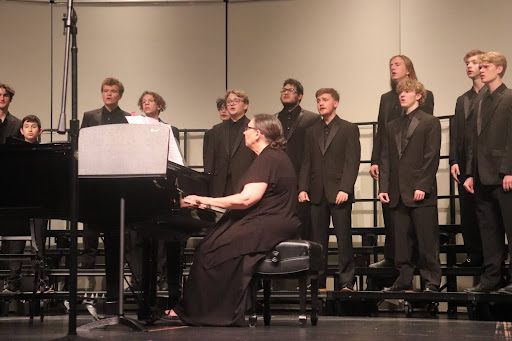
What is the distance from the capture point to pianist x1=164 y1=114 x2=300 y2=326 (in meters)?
5.16

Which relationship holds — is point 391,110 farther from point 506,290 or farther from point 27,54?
point 27,54

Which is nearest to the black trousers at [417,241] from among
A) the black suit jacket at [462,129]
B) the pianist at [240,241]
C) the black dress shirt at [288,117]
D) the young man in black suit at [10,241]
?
the black suit jacket at [462,129]

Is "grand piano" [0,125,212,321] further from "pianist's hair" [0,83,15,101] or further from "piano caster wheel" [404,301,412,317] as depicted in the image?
"pianist's hair" [0,83,15,101]

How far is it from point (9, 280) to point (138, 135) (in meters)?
3.34

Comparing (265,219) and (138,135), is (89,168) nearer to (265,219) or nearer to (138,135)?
(138,135)

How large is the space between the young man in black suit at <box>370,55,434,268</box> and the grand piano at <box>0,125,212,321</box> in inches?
101

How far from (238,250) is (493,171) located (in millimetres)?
2166

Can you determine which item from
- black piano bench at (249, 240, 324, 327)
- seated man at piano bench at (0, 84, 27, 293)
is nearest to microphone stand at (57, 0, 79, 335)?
black piano bench at (249, 240, 324, 327)

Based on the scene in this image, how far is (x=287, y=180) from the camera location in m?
5.36

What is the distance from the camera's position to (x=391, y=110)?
283 inches

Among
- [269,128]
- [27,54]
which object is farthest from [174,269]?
[27,54]

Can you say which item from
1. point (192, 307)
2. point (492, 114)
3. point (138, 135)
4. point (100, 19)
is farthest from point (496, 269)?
point (100, 19)

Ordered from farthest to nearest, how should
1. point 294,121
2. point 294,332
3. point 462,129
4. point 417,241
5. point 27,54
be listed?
point 27,54, point 294,121, point 462,129, point 417,241, point 294,332

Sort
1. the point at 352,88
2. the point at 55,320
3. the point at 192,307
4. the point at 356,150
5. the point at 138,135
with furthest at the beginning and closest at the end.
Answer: the point at 352,88, the point at 356,150, the point at 55,320, the point at 192,307, the point at 138,135
